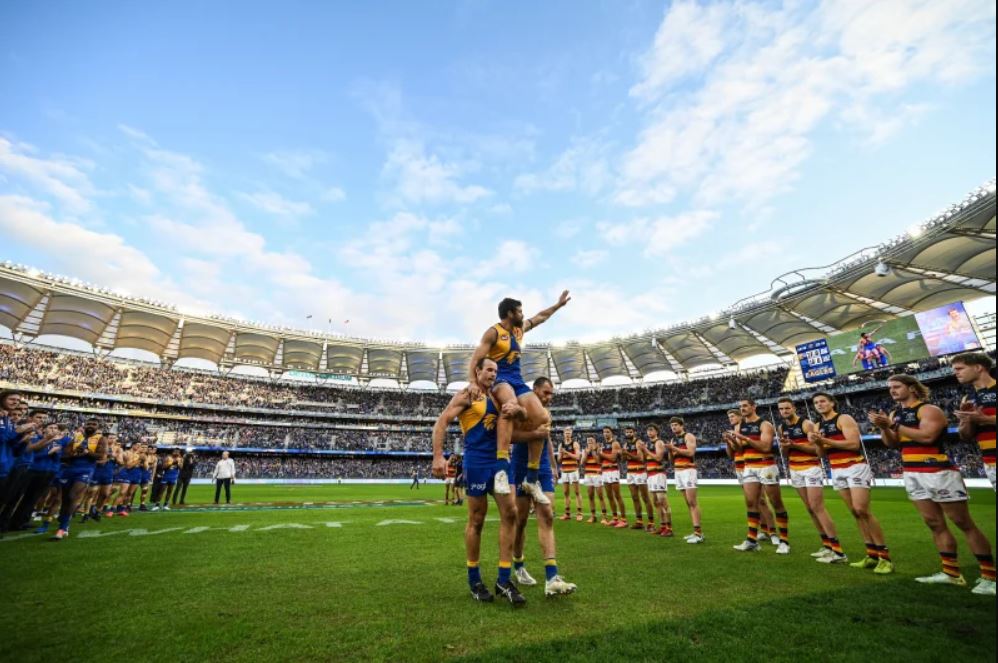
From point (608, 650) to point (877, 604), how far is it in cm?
296

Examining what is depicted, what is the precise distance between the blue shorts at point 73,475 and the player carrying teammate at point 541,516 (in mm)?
9240

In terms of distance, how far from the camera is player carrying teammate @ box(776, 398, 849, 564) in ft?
20.8

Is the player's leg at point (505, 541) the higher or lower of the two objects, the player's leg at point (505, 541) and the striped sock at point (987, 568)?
the higher

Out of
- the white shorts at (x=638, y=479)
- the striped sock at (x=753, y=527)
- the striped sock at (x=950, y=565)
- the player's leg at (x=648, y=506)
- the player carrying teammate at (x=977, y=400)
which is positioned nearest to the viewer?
the player carrying teammate at (x=977, y=400)

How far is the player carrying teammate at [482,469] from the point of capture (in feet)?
14.5

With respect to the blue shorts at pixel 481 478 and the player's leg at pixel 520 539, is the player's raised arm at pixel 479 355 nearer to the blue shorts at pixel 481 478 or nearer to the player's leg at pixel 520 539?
the blue shorts at pixel 481 478

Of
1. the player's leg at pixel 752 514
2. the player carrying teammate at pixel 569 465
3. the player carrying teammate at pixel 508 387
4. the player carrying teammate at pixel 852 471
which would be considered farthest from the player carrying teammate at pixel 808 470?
the player carrying teammate at pixel 569 465

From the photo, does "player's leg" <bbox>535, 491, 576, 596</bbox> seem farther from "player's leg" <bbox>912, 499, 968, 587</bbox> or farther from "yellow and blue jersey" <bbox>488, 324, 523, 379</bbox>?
"player's leg" <bbox>912, 499, 968, 587</bbox>

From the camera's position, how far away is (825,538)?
6355mm

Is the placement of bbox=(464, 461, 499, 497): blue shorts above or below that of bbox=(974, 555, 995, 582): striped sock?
above

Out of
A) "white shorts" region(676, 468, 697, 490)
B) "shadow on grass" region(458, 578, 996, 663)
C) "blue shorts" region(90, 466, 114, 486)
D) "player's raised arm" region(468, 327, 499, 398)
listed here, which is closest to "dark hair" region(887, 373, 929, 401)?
"shadow on grass" region(458, 578, 996, 663)

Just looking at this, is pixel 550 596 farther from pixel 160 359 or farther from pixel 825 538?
pixel 160 359

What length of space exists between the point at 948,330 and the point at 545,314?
39554 millimetres

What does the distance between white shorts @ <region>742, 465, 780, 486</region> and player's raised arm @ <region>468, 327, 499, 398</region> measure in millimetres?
5465
